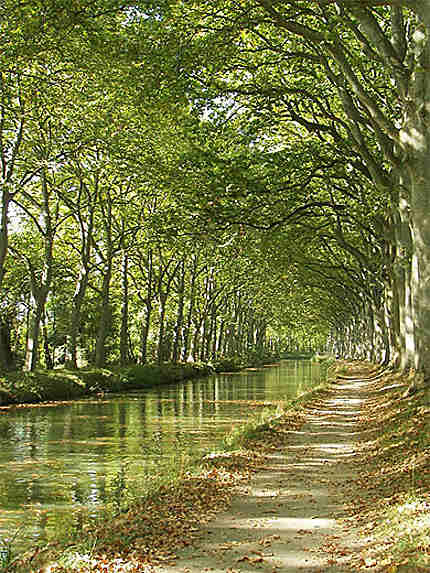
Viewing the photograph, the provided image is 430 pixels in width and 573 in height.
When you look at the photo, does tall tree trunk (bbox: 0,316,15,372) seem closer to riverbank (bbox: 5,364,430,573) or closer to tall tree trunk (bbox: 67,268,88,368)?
tall tree trunk (bbox: 67,268,88,368)

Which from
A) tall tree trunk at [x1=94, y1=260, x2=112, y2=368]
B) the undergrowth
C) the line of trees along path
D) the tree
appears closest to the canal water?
the undergrowth

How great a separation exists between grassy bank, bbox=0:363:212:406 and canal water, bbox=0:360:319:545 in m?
0.92

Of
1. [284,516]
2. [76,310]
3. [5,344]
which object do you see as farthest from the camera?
[5,344]

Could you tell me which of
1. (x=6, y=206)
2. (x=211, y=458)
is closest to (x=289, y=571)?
(x=211, y=458)

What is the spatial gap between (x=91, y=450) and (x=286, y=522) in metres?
8.70

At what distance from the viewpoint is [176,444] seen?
16578 millimetres

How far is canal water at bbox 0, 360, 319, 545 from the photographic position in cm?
1037

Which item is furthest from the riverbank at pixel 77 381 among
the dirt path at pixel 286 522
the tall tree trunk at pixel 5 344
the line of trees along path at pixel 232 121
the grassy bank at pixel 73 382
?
the dirt path at pixel 286 522

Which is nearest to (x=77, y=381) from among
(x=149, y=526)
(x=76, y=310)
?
(x=76, y=310)

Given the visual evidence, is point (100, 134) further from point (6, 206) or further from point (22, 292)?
point (22, 292)

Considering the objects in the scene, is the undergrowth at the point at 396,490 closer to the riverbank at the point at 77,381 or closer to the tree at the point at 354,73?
the tree at the point at 354,73

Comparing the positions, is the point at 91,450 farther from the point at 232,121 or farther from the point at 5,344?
the point at 5,344

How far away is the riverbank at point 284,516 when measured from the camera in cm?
653

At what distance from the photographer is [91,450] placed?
52.0 feet
